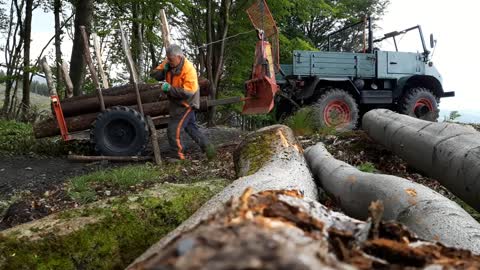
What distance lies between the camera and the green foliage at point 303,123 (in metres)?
8.66

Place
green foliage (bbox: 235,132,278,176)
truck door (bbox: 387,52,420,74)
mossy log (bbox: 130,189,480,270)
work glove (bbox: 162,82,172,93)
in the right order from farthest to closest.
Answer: truck door (bbox: 387,52,420,74), work glove (bbox: 162,82,172,93), green foliage (bbox: 235,132,278,176), mossy log (bbox: 130,189,480,270)

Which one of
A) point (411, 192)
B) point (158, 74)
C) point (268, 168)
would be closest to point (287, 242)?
point (411, 192)

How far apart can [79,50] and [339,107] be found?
6.53m

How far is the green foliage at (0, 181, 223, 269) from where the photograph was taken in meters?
2.51

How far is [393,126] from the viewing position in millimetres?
5094

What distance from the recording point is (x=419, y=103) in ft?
37.5

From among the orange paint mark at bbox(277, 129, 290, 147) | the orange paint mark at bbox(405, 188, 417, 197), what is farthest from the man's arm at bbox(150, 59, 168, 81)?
the orange paint mark at bbox(405, 188, 417, 197)

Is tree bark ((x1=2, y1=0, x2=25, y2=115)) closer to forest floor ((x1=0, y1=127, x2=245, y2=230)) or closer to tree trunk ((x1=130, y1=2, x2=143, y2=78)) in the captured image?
tree trunk ((x1=130, y1=2, x2=143, y2=78))

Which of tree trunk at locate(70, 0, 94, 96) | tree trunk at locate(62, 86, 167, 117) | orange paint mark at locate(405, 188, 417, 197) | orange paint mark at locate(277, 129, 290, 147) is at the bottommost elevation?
orange paint mark at locate(405, 188, 417, 197)

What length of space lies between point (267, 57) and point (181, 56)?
259cm

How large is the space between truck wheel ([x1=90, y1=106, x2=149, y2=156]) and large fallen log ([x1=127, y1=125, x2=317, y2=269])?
3.23 m

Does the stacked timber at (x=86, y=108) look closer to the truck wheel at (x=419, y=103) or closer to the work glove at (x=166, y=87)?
the work glove at (x=166, y=87)

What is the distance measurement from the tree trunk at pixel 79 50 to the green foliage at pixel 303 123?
5.45 meters

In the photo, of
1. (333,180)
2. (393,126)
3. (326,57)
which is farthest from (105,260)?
(326,57)
